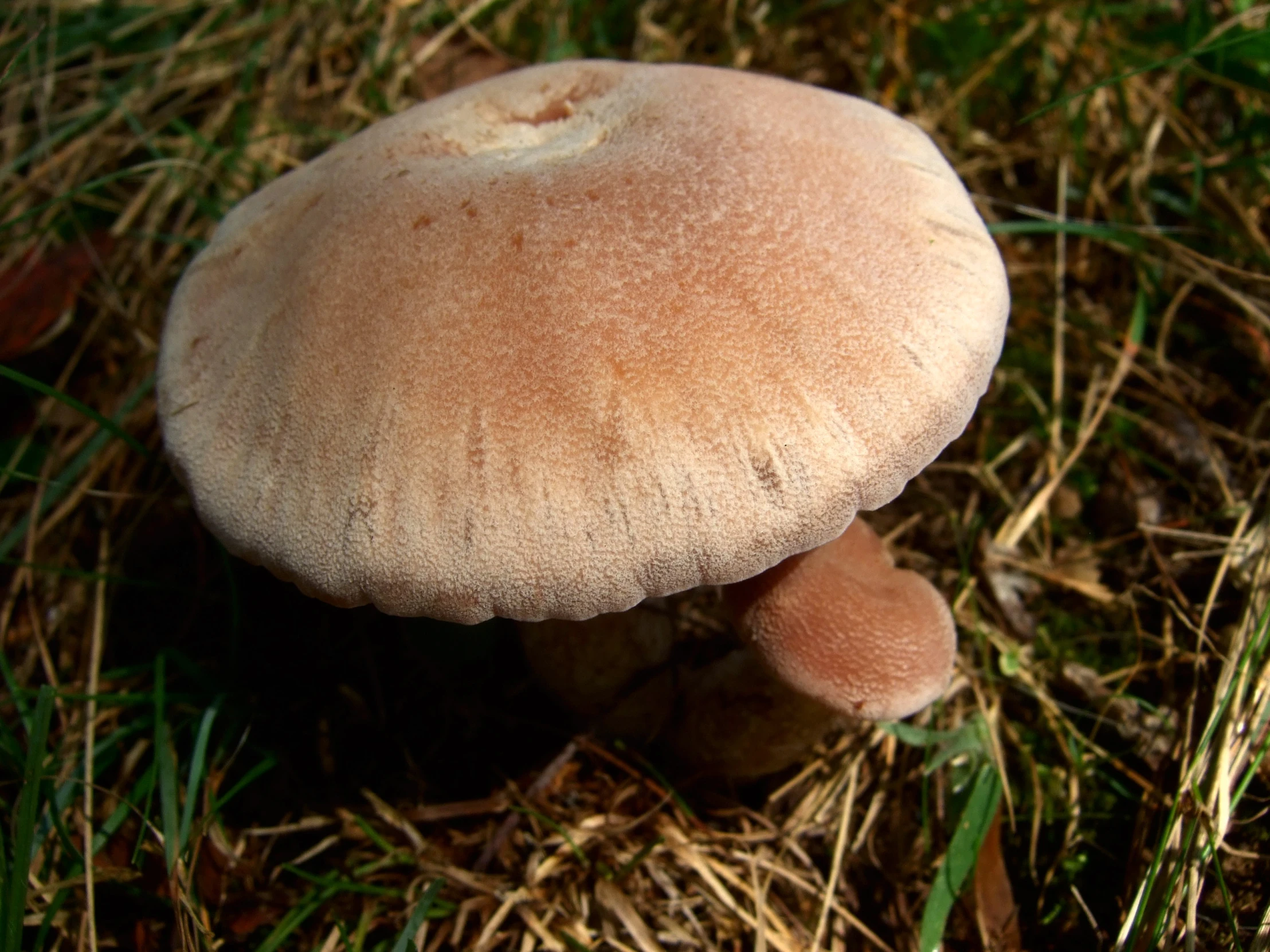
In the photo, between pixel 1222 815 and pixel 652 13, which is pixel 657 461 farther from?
pixel 652 13

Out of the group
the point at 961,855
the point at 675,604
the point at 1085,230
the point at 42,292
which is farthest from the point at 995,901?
the point at 42,292

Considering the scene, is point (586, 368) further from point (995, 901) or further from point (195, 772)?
point (995, 901)

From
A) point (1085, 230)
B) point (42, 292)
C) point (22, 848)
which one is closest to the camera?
point (22, 848)

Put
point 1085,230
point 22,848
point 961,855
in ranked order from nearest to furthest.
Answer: point 22,848, point 961,855, point 1085,230

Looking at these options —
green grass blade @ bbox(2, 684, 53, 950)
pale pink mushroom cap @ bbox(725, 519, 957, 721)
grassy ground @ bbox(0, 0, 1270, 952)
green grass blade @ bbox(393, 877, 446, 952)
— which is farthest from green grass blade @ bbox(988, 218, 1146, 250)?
Result: green grass blade @ bbox(2, 684, 53, 950)

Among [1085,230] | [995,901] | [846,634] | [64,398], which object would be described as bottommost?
[995,901]

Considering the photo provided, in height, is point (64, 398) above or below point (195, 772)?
above
